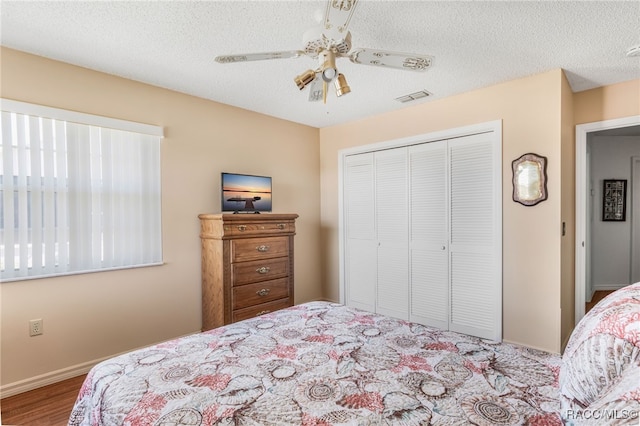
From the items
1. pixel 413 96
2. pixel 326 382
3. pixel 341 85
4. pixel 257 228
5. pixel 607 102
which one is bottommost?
Answer: pixel 326 382

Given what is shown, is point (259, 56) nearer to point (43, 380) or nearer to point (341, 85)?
point (341, 85)

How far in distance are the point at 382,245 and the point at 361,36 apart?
246 cm

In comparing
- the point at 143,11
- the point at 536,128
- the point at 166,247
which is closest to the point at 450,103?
the point at 536,128

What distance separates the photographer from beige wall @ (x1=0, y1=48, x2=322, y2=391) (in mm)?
2398

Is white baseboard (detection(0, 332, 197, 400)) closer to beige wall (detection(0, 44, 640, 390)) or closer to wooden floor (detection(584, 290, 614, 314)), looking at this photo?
beige wall (detection(0, 44, 640, 390))

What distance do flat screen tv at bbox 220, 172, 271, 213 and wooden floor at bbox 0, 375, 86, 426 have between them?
6.28 ft

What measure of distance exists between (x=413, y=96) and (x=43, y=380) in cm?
406

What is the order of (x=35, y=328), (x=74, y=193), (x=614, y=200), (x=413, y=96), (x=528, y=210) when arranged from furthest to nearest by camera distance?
(x=614, y=200) < (x=413, y=96) < (x=528, y=210) < (x=74, y=193) < (x=35, y=328)

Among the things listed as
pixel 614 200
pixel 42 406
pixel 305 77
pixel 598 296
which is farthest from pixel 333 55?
pixel 614 200

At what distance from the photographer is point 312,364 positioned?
4.75ft

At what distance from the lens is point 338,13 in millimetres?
1530

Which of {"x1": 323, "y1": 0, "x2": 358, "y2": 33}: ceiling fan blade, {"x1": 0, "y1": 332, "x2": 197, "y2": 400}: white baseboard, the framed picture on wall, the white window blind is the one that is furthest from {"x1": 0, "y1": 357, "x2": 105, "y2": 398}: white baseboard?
the framed picture on wall

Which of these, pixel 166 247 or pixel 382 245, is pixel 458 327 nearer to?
pixel 382 245

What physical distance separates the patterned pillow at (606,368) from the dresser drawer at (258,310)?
2.59 metres
